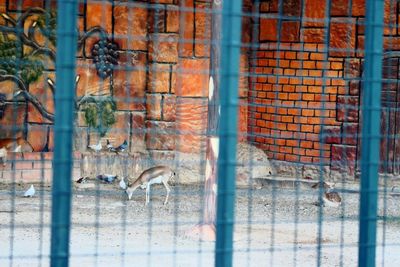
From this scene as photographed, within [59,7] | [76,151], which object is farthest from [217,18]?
[59,7]

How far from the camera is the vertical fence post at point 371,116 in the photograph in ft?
11.2

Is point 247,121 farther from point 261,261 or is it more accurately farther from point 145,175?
point 261,261

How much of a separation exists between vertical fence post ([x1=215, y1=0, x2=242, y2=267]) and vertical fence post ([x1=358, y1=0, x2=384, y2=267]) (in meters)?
0.69

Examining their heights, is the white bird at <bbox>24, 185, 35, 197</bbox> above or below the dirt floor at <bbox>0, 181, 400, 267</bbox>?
above

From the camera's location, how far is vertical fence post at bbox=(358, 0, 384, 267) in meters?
3.42

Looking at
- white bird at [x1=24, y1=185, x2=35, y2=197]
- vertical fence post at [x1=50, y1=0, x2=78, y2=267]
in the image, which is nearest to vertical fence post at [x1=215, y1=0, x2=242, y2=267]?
vertical fence post at [x1=50, y1=0, x2=78, y2=267]

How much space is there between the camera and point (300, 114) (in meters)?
11.2

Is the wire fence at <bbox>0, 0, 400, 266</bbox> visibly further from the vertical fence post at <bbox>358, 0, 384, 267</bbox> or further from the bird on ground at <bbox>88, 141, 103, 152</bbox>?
the vertical fence post at <bbox>358, 0, 384, 267</bbox>

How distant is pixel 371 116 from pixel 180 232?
5210 millimetres

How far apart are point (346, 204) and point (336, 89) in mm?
1863

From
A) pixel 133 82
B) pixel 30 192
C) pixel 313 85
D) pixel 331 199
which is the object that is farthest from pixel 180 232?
pixel 133 82

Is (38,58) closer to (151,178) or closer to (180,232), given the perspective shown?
(151,178)

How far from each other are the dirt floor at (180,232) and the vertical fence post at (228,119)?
7.81ft

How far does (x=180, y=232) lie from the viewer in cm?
845
